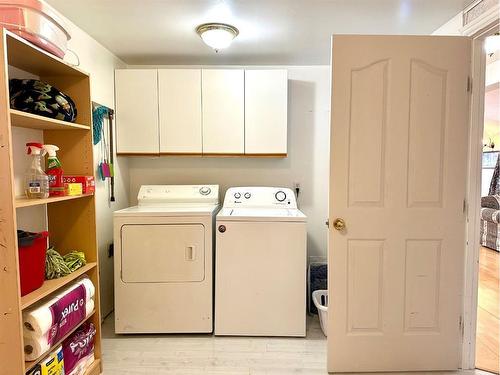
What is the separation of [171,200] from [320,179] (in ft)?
4.65

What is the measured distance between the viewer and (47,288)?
144cm

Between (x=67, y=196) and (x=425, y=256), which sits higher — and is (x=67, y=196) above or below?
above

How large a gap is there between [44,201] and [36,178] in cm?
18

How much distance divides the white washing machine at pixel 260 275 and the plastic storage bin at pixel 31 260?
1.09 metres

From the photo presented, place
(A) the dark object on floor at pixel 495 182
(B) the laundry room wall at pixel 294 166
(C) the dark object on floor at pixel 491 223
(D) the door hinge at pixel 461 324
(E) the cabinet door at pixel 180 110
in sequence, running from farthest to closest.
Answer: (A) the dark object on floor at pixel 495 182
(C) the dark object on floor at pixel 491 223
(B) the laundry room wall at pixel 294 166
(E) the cabinet door at pixel 180 110
(D) the door hinge at pixel 461 324

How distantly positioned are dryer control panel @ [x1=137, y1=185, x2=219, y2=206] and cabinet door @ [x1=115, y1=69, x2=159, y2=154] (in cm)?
34

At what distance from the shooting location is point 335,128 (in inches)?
69.6

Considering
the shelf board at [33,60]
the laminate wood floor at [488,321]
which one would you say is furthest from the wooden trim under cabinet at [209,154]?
the laminate wood floor at [488,321]

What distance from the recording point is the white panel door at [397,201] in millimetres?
1750

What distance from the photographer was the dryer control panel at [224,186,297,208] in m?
2.64

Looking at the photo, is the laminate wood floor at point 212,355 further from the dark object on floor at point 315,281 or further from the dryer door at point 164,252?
the dryer door at point 164,252

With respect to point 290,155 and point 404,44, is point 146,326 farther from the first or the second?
point 404,44

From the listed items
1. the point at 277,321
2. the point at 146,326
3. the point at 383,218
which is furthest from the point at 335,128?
the point at 146,326

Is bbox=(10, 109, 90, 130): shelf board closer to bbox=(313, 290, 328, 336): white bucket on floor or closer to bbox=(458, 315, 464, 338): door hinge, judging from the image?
bbox=(313, 290, 328, 336): white bucket on floor
